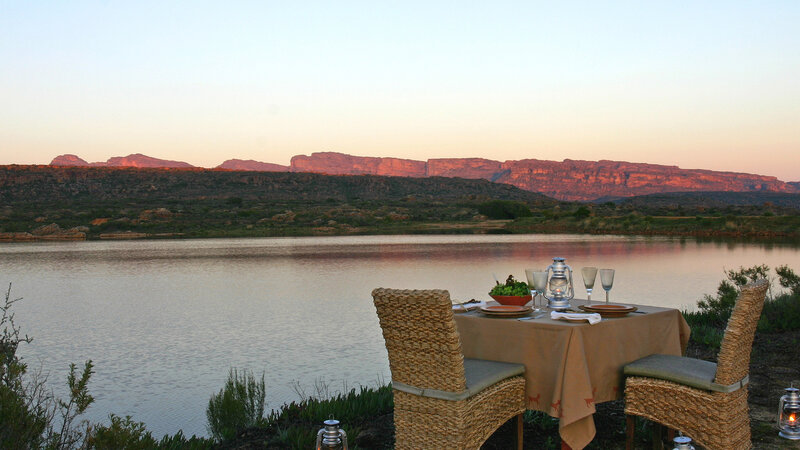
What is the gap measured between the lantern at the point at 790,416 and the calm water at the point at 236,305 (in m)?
3.23

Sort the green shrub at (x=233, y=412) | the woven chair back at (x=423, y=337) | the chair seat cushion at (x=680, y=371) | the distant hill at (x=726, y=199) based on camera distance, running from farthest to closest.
A: the distant hill at (x=726, y=199) < the green shrub at (x=233, y=412) < the chair seat cushion at (x=680, y=371) < the woven chair back at (x=423, y=337)

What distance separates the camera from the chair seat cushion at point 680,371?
10.7ft

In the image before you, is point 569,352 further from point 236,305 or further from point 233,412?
point 236,305

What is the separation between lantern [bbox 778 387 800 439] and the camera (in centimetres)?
382

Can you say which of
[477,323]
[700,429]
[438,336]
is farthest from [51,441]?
[700,429]

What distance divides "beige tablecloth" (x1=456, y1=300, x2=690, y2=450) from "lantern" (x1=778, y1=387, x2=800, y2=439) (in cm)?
80

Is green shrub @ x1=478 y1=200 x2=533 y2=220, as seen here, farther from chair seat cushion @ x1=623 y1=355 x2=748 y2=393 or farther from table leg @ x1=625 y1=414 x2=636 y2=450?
table leg @ x1=625 y1=414 x2=636 y2=450

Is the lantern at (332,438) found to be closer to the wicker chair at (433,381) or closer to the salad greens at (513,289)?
the wicker chair at (433,381)

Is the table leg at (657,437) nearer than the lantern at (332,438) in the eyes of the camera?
No

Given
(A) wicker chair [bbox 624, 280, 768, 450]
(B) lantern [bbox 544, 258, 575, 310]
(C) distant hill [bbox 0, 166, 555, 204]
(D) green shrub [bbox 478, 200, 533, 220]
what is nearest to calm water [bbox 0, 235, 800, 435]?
(B) lantern [bbox 544, 258, 575, 310]

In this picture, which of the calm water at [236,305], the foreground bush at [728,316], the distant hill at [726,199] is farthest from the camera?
the distant hill at [726,199]

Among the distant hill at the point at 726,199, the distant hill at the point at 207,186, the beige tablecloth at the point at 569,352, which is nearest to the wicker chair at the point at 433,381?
the beige tablecloth at the point at 569,352

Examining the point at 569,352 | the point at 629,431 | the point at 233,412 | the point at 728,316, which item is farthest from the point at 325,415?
the point at 728,316

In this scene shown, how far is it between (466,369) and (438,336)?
0.52m
